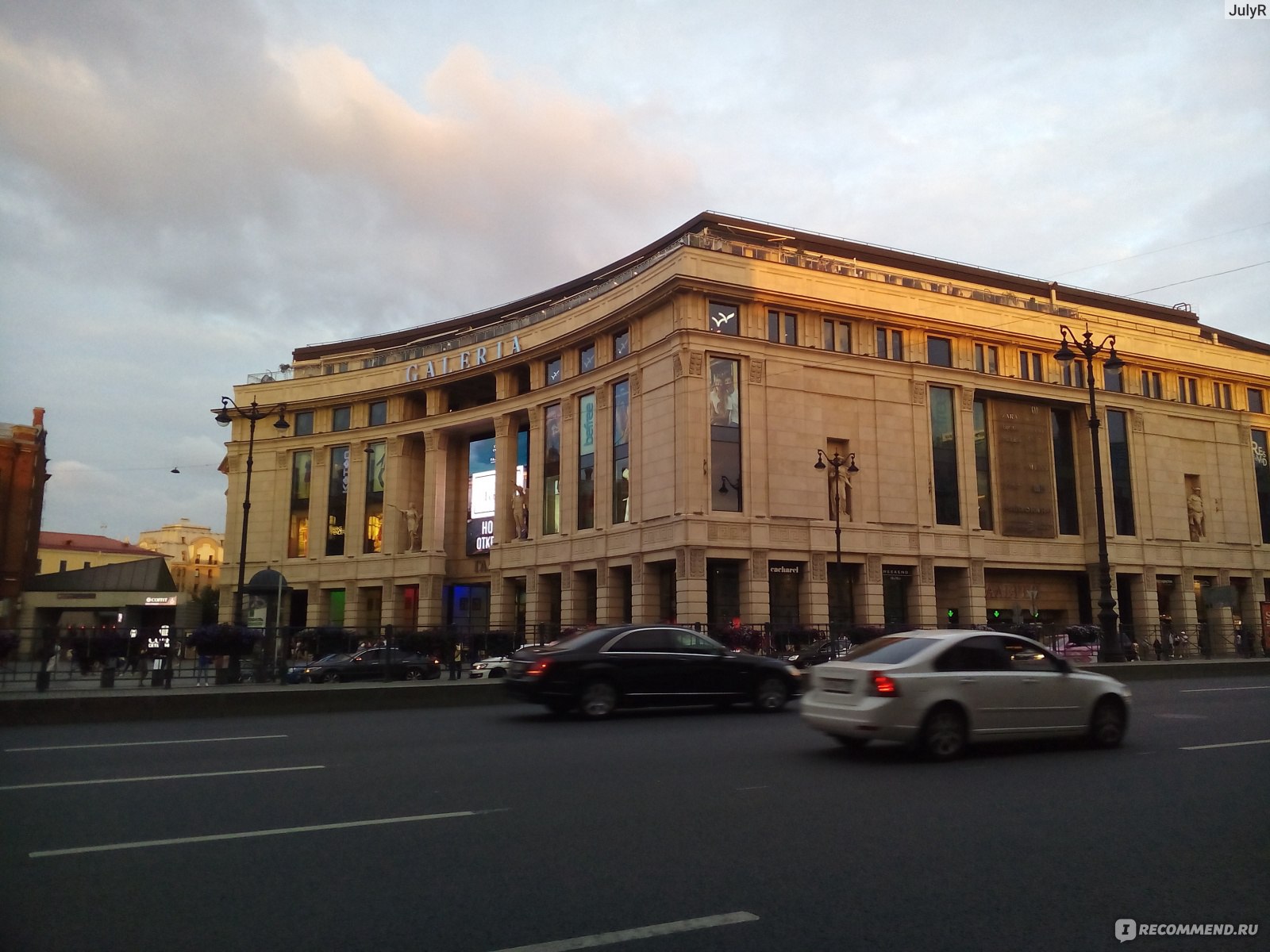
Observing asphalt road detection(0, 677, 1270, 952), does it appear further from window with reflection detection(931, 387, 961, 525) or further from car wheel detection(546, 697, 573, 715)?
window with reflection detection(931, 387, 961, 525)

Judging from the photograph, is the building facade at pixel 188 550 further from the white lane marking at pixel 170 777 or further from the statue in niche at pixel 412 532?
the white lane marking at pixel 170 777

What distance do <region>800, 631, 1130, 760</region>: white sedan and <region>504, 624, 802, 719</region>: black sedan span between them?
4.97 meters

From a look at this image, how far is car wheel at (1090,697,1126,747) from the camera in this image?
1168 cm

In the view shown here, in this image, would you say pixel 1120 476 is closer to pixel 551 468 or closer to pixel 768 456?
pixel 768 456

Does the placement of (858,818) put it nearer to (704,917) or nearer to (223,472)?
(704,917)

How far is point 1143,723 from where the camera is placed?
1402cm

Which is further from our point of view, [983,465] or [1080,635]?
[983,465]

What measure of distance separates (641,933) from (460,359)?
56.0 meters

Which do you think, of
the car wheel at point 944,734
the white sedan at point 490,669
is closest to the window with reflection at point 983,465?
the white sedan at point 490,669

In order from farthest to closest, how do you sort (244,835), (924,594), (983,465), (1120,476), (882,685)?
(1120,476), (983,465), (924,594), (882,685), (244,835)

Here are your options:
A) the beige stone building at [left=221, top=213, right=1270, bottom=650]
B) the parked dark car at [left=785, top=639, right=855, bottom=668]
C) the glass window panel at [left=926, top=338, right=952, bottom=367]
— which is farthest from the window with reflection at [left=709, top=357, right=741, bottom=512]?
the parked dark car at [left=785, top=639, right=855, bottom=668]

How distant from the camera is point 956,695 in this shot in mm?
10828

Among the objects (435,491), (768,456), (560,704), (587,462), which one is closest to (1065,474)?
(768,456)

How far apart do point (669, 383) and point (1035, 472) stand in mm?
22536
